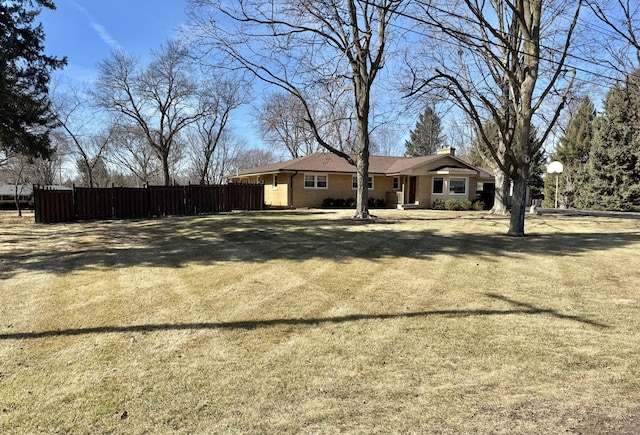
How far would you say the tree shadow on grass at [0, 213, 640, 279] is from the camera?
810 centimetres

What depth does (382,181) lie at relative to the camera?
27406mm

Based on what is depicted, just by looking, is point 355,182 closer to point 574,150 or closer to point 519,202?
point 519,202

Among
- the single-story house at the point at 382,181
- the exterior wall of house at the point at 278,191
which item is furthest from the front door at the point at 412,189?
the exterior wall of house at the point at 278,191

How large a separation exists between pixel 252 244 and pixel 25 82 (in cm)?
923

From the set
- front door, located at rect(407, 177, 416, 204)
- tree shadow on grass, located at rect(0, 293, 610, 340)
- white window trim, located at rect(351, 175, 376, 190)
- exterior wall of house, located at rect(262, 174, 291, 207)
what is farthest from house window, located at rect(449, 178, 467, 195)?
tree shadow on grass, located at rect(0, 293, 610, 340)

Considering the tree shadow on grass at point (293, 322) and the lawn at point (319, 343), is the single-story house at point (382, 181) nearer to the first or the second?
the lawn at point (319, 343)

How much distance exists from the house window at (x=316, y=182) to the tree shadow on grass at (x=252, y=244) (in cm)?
1152

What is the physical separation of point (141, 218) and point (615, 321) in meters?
17.5

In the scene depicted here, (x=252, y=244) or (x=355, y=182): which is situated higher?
(x=355, y=182)

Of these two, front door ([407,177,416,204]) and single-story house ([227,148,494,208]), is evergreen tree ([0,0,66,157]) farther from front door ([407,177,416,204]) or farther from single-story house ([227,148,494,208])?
front door ([407,177,416,204])

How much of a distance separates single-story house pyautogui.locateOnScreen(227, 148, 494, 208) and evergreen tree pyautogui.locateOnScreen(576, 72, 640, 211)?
33.9 ft

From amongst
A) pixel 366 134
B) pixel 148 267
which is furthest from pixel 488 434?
pixel 366 134

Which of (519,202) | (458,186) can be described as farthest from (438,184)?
(519,202)

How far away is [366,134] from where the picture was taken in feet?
50.9
